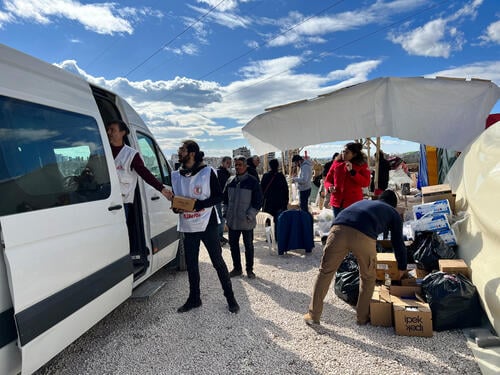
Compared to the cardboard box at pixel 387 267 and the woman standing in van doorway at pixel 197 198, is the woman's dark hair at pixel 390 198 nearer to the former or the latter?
the cardboard box at pixel 387 267

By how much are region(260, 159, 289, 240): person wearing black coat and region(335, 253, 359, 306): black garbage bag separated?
2638mm

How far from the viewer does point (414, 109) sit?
531 cm

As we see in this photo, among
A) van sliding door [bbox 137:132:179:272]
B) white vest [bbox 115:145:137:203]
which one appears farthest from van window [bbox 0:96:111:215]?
van sliding door [bbox 137:132:179:272]

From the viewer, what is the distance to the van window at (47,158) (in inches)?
81.5

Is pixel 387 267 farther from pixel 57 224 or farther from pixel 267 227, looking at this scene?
pixel 57 224

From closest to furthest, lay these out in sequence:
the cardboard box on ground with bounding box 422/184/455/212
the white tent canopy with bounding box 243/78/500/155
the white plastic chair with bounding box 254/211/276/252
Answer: the cardboard box on ground with bounding box 422/184/455/212 → the white tent canopy with bounding box 243/78/500/155 → the white plastic chair with bounding box 254/211/276/252

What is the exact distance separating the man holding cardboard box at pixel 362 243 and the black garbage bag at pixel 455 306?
16.2 inches

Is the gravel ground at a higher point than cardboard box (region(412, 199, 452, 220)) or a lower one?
lower

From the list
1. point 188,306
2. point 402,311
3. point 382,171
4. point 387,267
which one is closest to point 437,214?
point 387,267

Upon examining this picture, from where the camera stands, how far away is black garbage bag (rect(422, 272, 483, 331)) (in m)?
3.20

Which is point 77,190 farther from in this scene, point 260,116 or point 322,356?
point 260,116

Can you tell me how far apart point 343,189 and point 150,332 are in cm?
315

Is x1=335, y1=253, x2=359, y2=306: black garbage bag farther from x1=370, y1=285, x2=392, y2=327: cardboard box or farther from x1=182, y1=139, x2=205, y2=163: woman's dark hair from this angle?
x1=182, y1=139, x2=205, y2=163: woman's dark hair

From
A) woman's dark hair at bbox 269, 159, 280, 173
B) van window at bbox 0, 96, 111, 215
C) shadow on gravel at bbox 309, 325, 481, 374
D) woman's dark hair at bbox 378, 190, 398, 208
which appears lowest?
shadow on gravel at bbox 309, 325, 481, 374
